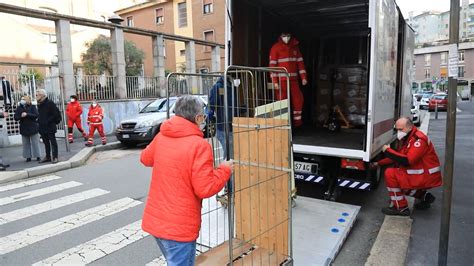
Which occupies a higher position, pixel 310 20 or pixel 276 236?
pixel 310 20

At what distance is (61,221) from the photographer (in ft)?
16.6

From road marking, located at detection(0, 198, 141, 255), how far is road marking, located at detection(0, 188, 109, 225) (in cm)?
60

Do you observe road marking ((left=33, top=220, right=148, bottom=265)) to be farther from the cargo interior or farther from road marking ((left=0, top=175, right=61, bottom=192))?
road marking ((left=0, top=175, right=61, bottom=192))

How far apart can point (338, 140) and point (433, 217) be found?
180cm

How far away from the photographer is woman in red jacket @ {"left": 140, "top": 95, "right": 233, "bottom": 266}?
238 centimetres

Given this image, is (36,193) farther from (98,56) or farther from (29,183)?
(98,56)

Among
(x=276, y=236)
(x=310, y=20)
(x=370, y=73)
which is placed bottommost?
(x=276, y=236)

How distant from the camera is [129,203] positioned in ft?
19.0

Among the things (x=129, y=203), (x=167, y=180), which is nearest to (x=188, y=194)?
(x=167, y=180)

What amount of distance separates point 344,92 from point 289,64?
7.60 ft

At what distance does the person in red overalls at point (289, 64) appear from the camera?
21.1ft

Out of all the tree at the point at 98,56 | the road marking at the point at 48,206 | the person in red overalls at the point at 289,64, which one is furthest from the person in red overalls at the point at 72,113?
the tree at the point at 98,56

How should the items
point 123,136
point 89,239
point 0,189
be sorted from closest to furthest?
point 89,239 < point 0,189 < point 123,136

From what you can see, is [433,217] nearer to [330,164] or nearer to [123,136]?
[330,164]
